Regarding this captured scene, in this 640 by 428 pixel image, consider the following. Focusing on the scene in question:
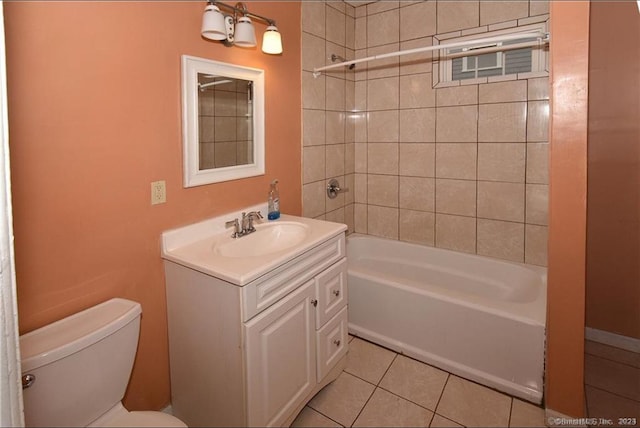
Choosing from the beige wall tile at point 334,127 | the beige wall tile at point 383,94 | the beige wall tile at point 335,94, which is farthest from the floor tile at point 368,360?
the beige wall tile at point 383,94

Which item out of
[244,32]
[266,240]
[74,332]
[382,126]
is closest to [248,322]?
[74,332]

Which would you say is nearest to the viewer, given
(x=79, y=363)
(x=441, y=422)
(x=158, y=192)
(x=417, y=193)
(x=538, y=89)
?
(x=79, y=363)

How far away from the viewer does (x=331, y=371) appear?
6.25ft

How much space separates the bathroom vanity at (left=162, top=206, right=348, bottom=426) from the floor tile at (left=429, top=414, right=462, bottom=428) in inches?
21.1

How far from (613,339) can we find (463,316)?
65 cm

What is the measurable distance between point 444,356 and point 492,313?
40 centimetres

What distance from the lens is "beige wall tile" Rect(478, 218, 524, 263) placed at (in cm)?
249

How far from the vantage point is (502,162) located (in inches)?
97.3

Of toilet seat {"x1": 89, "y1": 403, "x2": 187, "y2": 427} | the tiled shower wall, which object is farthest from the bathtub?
toilet seat {"x1": 89, "y1": 403, "x2": 187, "y2": 427}

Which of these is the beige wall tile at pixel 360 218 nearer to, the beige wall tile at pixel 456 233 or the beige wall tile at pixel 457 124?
the beige wall tile at pixel 456 233

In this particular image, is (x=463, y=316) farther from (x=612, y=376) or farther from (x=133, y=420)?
(x=133, y=420)

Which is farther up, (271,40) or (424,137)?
(271,40)

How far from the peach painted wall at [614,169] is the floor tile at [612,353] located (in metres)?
0.08

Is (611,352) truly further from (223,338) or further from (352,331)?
(223,338)
